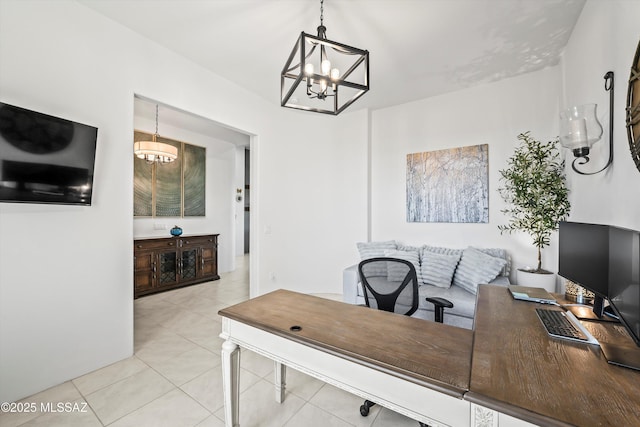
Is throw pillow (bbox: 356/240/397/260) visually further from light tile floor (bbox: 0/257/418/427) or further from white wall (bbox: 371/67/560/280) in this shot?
light tile floor (bbox: 0/257/418/427)

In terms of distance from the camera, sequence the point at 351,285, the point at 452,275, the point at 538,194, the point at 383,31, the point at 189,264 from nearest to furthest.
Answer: the point at 383,31 < the point at 538,194 < the point at 452,275 < the point at 351,285 < the point at 189,264

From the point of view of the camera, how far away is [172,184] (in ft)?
16.2

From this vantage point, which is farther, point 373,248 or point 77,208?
point 373,248

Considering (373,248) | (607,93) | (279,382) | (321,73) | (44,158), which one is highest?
(321,73)

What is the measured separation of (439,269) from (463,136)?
1.84m

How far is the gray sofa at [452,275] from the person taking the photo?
2.72 metres

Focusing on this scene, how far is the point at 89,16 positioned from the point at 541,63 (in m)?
4.49

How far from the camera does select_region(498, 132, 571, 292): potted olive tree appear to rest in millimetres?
2725

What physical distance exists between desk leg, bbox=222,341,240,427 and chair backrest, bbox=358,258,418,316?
1.01m

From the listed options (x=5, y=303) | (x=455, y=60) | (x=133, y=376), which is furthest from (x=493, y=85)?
(x=5, y=303)

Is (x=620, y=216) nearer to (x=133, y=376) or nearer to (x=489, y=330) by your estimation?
(x=489, y=330)

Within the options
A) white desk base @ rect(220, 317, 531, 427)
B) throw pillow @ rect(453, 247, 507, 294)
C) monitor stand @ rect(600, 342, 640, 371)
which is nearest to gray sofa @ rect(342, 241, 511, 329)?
throw pillow @ rect(453, 247, 507, 294)

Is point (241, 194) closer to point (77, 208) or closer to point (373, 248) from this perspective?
point (373, 248)

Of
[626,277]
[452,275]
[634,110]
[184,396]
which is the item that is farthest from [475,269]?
[184,396]
